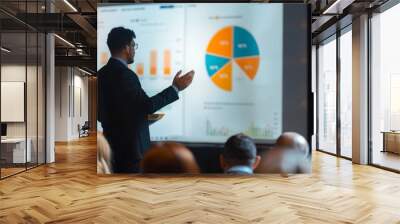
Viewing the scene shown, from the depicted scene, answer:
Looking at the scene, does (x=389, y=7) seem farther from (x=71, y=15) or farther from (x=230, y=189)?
(x=71, y=15)

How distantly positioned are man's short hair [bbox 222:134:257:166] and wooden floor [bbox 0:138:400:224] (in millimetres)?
410

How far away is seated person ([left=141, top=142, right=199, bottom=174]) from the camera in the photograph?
538cm

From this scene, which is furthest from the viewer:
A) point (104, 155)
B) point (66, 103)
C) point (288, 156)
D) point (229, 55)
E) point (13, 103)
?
point (66, 103)

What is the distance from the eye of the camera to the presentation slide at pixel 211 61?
5.19 meters

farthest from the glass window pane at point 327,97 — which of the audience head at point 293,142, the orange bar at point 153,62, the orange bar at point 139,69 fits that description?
the orange bar at point 139,69

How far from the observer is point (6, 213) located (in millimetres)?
4129

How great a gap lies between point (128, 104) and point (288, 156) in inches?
94.1

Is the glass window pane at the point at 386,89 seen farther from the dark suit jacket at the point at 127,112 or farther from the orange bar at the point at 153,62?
the orange bar at the point at 153,62

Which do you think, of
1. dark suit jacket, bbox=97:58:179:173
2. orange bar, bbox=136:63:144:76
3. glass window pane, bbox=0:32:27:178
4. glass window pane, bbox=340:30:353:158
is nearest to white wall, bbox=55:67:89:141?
glass window pane, bbox=0:32:27:178

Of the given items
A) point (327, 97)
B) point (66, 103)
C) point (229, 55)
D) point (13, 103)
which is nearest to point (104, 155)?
point (229, 55)

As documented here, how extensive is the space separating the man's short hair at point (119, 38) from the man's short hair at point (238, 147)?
202 centimetres

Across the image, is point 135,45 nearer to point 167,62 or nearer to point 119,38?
point 119,38

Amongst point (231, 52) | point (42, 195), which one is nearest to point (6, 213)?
point (42, 195)

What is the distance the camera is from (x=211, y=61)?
5336 millimetres
